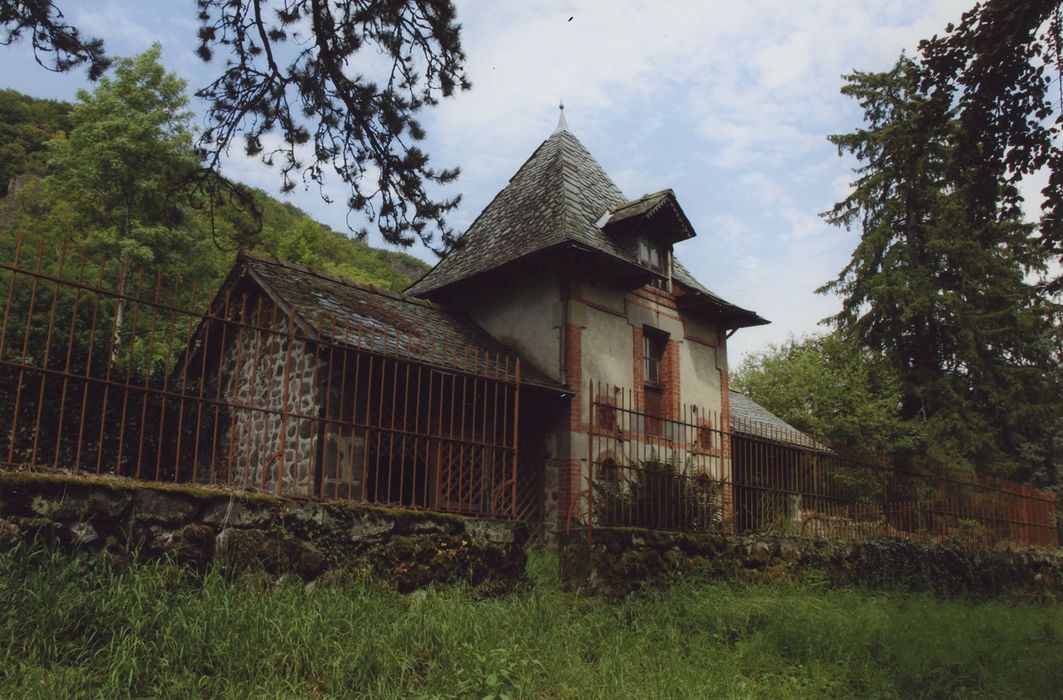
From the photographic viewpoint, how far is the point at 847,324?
28.5 meters

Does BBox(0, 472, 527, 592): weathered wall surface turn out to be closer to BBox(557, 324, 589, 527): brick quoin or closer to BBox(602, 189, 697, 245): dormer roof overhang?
BBox(557, 324, 589, 527): brick quoin

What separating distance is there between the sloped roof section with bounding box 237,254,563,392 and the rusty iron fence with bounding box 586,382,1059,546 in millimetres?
1973

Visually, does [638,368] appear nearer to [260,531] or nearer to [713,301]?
[713,301]

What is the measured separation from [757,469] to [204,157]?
7232 millimetres

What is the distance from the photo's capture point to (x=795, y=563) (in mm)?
9844

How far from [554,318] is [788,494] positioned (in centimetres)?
493

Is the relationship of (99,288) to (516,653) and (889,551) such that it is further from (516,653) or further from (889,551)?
(889,551)

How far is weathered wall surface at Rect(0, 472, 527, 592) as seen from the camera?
512cm

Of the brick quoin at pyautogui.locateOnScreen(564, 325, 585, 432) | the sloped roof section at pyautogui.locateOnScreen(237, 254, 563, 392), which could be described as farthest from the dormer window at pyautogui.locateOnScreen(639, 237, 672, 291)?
the sloped roof section at pyautogui.locateOnScreen(237, 254, 563, 392)

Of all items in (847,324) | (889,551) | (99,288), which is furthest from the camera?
(847,324)

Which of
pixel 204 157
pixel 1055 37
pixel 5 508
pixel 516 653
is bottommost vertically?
pixel 516 653

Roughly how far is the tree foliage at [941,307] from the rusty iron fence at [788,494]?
12.1 metres

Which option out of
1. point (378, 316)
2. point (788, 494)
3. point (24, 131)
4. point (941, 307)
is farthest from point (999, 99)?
point (24, 131)

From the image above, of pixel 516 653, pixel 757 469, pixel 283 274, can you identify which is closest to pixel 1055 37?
pixel 757 469
